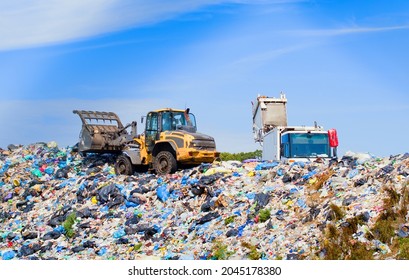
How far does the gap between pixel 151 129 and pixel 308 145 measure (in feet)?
16.0

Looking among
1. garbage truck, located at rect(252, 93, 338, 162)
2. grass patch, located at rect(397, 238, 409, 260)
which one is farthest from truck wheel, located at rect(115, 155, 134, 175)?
grass patch, located at rect(397, 238, 409, 260)

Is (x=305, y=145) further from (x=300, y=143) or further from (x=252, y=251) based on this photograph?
(x=252, y=251)

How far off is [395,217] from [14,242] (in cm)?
958

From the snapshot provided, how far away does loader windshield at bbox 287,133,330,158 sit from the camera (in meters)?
18.2

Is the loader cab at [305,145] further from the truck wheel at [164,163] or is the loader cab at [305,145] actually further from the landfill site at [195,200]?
the truck wheel at [164,163]

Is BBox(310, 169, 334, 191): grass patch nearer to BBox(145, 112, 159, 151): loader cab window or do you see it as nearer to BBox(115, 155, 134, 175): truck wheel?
BBox(145, 112, 159, 151): loader cab window

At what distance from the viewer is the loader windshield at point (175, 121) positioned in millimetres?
17031

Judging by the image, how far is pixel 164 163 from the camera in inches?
661

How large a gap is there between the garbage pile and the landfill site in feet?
0.09

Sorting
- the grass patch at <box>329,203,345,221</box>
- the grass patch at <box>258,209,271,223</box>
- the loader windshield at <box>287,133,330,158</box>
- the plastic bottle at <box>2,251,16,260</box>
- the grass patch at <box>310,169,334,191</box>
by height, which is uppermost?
the loader windshield at <box>287,133,330,158</box>

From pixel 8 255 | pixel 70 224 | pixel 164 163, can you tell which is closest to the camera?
pixel 8 255

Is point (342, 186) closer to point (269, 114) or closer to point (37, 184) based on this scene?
point (269, 114)

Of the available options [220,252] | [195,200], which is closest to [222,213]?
[195,200]

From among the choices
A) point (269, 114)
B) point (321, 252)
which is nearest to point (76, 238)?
point (321, 252)
